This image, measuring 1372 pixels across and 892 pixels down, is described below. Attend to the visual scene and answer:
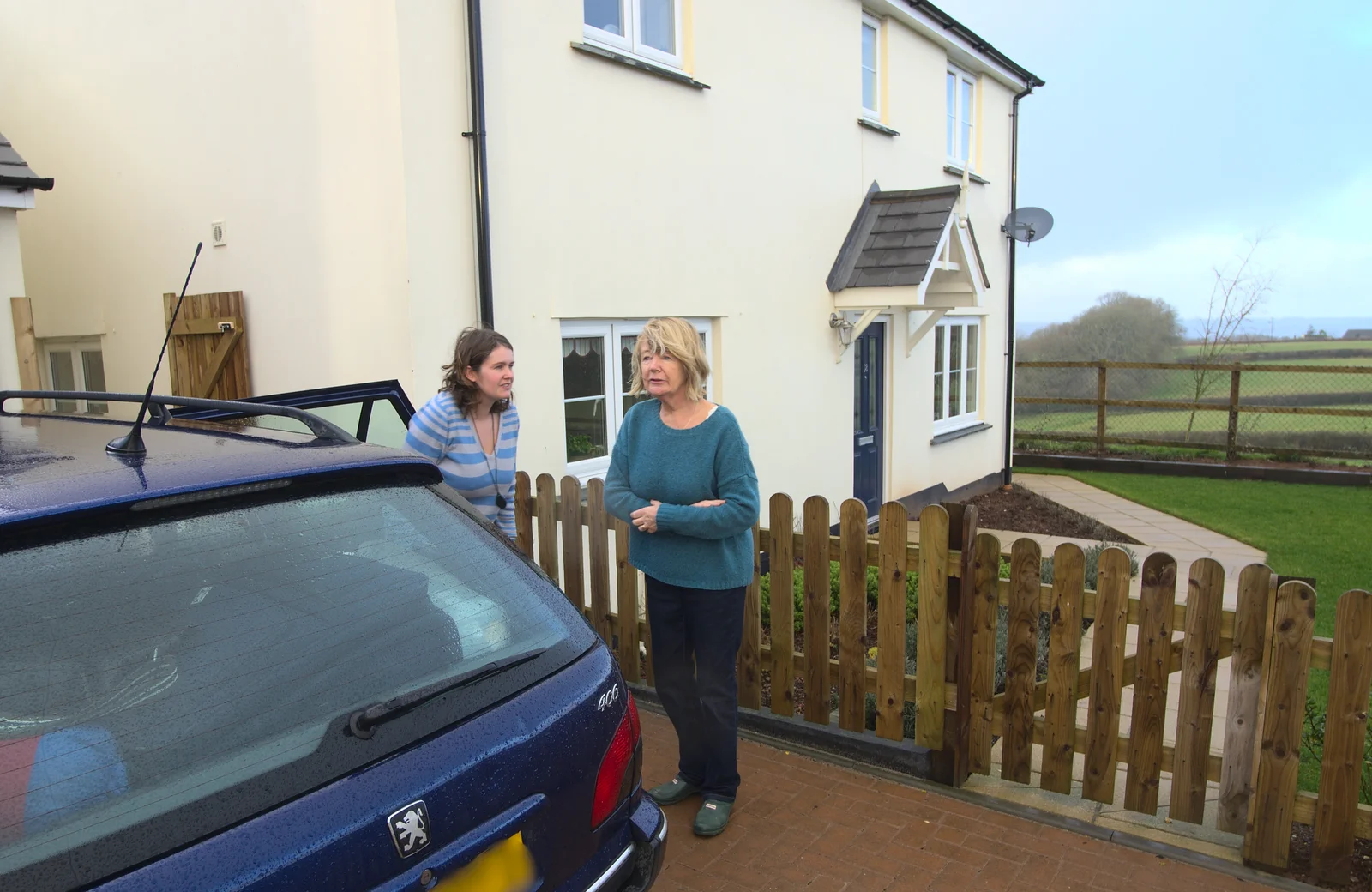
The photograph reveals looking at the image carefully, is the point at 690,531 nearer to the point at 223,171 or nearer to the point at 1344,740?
the point at 1344,740

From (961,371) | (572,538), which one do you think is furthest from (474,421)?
(961,371)

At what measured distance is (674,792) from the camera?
3645 mm

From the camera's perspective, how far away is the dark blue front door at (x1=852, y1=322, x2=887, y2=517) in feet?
33.0

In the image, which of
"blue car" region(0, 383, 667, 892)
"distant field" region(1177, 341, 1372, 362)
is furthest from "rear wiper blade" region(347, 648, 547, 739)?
"distant field" region(1177, 341, 1372, 362)

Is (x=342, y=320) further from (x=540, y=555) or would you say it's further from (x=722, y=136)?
(x=722, y=136)

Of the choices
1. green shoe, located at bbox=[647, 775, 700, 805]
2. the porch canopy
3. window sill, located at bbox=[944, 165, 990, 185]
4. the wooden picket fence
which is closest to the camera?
the wooden picket fence

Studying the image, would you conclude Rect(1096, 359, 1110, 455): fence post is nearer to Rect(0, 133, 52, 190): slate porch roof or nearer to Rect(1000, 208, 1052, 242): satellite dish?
Rect(1000, 208, 1052, 242): satellite dish

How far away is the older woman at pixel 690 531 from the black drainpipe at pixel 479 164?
2339 millimetres

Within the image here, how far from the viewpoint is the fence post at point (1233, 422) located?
1488cm

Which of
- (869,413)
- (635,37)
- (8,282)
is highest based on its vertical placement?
(635,37)

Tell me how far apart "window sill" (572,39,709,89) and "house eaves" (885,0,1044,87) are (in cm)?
377

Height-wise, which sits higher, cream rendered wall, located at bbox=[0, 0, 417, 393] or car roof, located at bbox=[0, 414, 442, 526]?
cream rendered wall, located at bbox=[0, 0, 417, 393]

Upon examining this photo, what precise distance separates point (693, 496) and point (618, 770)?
4.43 ft

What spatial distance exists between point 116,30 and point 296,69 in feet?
8.40
